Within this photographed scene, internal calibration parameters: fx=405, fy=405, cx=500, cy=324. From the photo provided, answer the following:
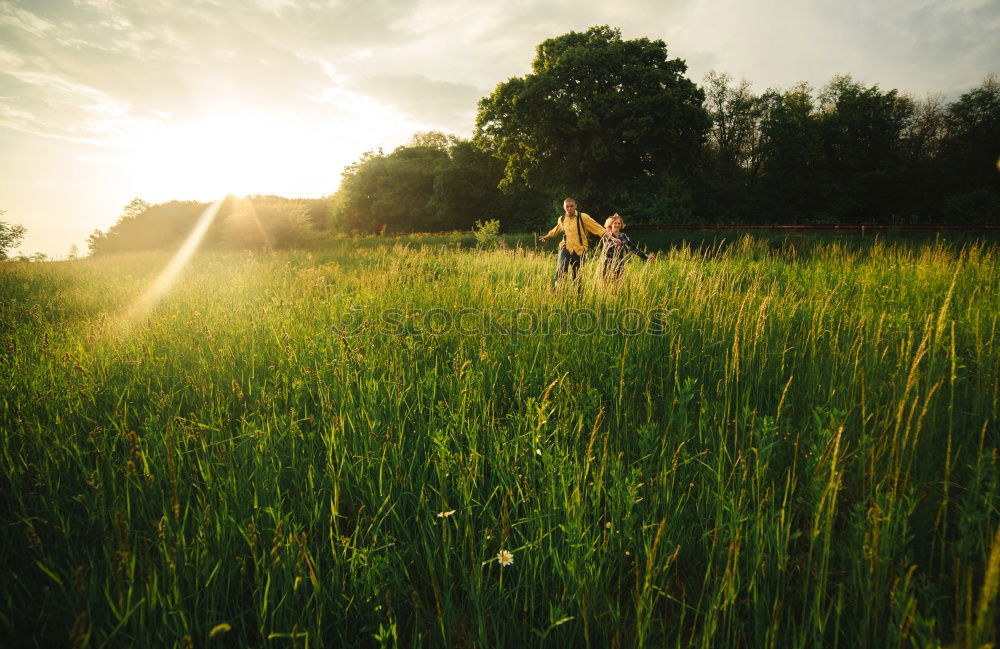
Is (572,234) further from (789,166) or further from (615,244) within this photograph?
(789,166)

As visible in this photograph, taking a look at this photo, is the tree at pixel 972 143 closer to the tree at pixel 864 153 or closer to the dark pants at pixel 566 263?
the tree at pixel 864 153

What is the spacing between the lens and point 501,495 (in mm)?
1739

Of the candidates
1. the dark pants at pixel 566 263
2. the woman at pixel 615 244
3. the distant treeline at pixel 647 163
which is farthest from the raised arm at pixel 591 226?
the distant treeline at pixel 647 163

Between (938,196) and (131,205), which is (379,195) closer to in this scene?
(131,205)

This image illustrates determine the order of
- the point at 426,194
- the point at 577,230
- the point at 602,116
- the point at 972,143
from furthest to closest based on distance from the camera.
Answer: the point at 426,194, the point at 972,143, the point at 602,116, the point at 577,230

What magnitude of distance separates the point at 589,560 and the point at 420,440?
0.97 m

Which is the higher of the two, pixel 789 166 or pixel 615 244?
pixel 789 166

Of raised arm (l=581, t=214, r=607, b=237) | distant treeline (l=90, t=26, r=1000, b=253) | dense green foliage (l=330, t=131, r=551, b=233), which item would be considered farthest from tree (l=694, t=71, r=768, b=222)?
raised arm (l=581, t=214, r=607, b=237)

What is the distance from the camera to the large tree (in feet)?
74.3

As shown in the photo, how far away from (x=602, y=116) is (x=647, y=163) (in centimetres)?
420

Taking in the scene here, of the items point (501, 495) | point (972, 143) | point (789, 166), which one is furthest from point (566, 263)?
point (972, 143)

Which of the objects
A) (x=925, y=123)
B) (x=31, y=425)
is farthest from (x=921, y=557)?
(x=925, y=123)

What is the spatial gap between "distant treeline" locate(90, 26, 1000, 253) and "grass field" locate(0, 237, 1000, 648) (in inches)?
785

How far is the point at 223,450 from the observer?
1.88 meters
